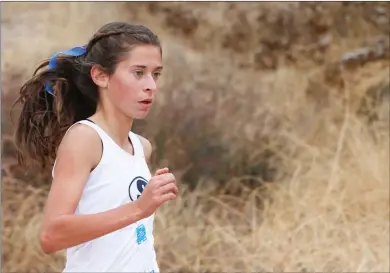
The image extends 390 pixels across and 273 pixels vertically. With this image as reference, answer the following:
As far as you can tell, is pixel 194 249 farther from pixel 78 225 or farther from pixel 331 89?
pixel 78 225

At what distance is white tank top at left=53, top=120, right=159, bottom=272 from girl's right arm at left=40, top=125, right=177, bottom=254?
0.08 m

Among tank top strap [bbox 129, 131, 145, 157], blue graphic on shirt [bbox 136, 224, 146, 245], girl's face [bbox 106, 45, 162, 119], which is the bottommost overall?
blue graphic on shirt [bbox 136, 224, 146, 245]

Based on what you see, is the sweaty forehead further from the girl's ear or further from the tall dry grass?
the tall dry grass

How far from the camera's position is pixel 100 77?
2020 millimetres

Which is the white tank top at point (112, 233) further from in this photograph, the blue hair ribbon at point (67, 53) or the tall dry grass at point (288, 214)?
the tall dry grass at point (288, 214)

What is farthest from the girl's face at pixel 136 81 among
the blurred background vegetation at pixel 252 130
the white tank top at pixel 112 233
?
the blurred background vegetation at pixel 252 130

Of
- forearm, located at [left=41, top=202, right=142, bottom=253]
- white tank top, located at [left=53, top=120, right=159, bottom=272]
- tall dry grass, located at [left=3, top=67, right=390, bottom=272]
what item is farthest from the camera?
tall dry grass, located at [left=3, top=67, right=390, bottom=272]

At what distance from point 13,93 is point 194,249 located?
1417 mm

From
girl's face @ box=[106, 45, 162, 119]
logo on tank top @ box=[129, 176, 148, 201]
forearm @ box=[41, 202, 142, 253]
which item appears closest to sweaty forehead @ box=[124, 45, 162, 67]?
girl's face @ box=[106, 45, 162, 119]

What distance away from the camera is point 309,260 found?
432 centimetres

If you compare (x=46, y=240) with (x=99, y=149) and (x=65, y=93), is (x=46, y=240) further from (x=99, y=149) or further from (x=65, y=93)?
(x=65, y=93)

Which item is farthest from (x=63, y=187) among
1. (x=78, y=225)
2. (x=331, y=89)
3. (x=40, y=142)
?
(x=331, y=89)

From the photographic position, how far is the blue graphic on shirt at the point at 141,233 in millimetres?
1896

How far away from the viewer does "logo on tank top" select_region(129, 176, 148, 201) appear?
Answer: 188 centimetres
